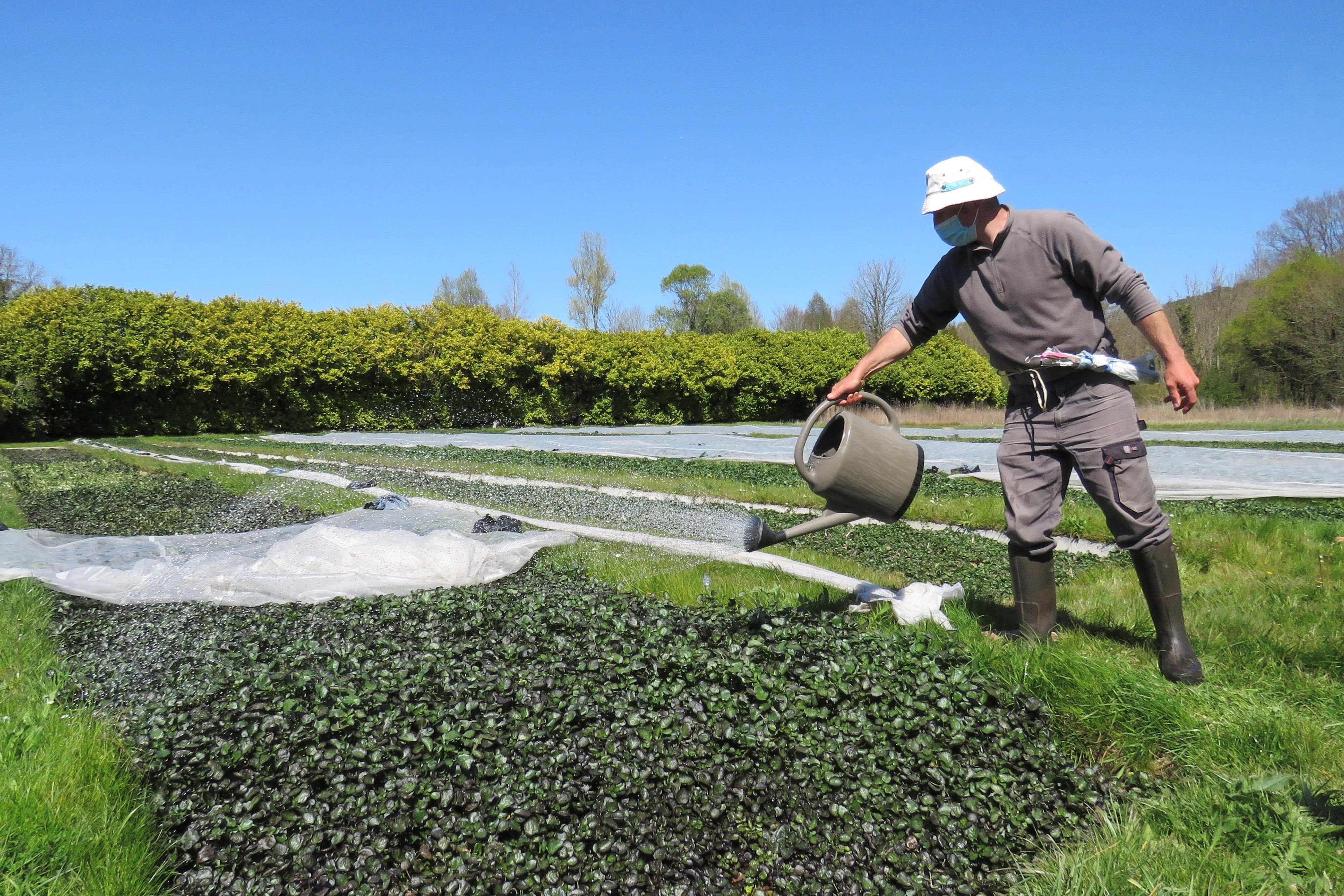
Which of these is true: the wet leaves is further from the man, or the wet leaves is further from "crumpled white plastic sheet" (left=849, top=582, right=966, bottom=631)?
the man

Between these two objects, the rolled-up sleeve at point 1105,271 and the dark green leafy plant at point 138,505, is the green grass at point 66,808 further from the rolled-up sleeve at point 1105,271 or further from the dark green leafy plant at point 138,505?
the dark green leafy plant at point 138,505

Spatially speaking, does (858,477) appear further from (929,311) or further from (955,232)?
(955,232)

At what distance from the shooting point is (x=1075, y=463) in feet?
9.54

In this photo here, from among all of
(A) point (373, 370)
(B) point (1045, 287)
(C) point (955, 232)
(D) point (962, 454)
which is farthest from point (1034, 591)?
(A) point (373, 370)

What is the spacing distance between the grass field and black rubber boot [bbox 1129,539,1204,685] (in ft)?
0.27

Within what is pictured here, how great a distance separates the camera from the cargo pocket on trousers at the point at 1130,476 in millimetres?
2719

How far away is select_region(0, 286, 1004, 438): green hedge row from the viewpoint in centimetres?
1975

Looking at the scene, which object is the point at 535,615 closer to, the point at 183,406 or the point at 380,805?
the point at 380,805

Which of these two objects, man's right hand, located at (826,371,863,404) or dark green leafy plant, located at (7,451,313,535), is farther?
dark green leafy plant, located at (7,451,313,535)

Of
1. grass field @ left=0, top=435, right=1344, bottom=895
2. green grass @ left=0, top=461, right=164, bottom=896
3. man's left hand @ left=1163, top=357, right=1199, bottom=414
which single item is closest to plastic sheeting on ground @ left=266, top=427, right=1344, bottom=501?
grass field @ left=0, top=435, right=1344, bottom=895

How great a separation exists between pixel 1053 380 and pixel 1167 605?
85 centimetres

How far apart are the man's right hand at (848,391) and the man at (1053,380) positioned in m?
0.01

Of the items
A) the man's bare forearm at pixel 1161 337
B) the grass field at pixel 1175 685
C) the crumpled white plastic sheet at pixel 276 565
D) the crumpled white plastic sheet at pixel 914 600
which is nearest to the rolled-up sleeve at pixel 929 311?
the man's bare forearm at pixel 1161 337

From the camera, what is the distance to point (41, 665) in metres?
3.12
